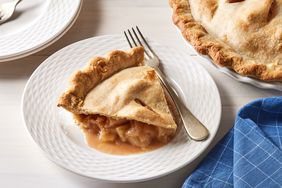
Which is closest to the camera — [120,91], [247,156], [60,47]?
[247,156]

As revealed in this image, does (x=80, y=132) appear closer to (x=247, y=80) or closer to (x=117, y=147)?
(x=117, y=147)

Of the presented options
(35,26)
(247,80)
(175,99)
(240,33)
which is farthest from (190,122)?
(35,26)

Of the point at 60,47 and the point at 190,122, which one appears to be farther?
the point at 60,47

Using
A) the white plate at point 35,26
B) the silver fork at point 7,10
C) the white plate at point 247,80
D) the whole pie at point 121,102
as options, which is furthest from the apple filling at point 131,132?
the silver fork at point 7,10

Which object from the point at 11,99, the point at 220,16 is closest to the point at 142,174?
the point at 11,99

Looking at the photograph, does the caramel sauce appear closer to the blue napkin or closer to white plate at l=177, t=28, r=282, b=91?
the blue napkin

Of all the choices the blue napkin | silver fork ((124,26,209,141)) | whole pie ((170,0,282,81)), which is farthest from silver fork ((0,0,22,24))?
the blue napkin
